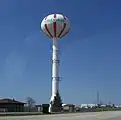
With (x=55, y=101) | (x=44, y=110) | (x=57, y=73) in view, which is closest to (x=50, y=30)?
(x=57, y=73)

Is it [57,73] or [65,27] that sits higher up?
[65,27]

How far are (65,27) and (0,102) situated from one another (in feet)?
90.5

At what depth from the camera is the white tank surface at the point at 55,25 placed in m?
92.2

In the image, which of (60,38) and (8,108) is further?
(60,38)

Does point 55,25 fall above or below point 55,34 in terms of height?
above

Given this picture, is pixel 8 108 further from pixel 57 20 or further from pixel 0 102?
pixel 57 20

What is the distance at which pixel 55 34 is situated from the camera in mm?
94188

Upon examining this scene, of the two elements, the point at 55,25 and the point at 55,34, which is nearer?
the point at 55,25

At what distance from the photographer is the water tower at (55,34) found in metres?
92.4

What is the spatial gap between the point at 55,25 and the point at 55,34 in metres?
3.33

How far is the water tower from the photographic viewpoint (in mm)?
92375

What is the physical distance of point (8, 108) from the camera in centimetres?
8950

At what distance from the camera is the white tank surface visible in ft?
303

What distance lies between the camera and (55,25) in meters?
91.8
